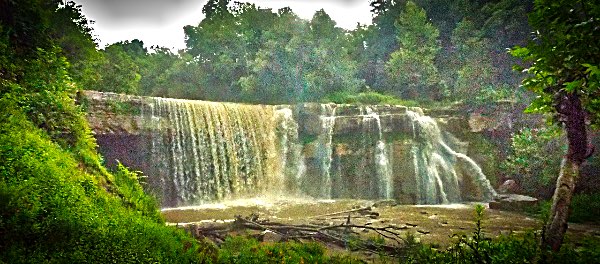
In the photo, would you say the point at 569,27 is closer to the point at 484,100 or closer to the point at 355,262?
the point at 355,262

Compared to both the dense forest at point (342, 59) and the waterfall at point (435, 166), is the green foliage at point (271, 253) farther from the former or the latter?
the dense forest at point (342, 59)

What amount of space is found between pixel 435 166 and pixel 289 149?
23.4 feet

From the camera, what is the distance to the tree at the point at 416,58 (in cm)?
2417

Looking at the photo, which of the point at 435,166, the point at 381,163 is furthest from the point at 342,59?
the point at 435,166

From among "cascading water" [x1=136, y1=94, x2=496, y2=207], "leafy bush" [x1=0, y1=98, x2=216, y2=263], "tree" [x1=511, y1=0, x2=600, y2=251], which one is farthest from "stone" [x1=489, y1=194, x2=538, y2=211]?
"leafy bush" [x1=0, y1=98, x2=216, y2=263]

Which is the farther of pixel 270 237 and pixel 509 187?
pixel 509 187

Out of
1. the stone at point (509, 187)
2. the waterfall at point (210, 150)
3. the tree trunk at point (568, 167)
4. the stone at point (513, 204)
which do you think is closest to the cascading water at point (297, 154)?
the waterfall at point (210, 150)

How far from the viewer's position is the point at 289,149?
17.8 meters

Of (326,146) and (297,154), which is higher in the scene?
(326,146)

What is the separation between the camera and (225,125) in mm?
15961

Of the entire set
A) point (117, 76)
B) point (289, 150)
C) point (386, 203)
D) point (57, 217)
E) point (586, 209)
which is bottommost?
point (386, 203)

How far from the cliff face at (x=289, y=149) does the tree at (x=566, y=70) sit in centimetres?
1077

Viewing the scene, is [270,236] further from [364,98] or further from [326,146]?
[364,98]

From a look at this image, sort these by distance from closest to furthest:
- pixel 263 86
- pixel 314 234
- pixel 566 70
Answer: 1. pixel 566 70
2. pixel 314 234
3. pixel 263 86
